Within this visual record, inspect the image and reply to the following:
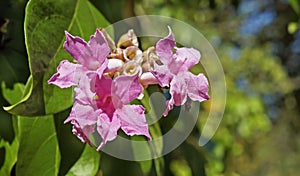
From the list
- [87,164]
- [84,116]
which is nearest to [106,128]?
[84,116]

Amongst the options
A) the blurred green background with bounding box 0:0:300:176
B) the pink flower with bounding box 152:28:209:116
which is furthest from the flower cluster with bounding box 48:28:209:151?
the blurred green background with bounding box 0:0:300:176

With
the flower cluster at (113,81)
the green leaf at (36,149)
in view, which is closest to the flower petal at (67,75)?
the flower cluster at (113,81)

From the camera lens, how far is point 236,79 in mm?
2627

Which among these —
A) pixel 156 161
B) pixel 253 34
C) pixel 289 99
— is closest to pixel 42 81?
pixel 156 161

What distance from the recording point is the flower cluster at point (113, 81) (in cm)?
34

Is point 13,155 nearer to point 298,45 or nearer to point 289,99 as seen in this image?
point 298,45

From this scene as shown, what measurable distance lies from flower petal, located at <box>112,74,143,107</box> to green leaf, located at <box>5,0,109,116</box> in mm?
83

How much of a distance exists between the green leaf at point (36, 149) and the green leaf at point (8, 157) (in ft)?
0.14

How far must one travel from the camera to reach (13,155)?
0.49m

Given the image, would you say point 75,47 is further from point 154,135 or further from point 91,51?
point 154,135

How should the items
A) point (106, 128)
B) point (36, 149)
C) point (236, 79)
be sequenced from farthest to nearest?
point (236, 79)
point (36, 149)
point (106, 128)

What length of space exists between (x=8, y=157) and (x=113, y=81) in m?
0.18

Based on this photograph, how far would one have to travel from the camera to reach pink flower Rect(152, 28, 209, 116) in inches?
14.5

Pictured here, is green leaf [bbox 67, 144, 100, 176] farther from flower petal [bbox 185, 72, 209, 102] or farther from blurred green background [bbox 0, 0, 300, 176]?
flower petal [bbox 185, 72, 209, 102]
